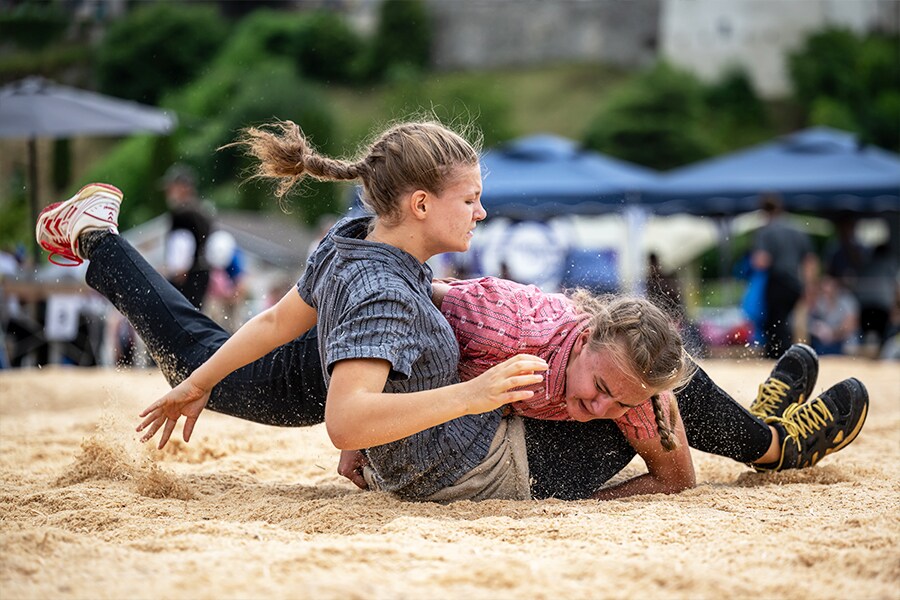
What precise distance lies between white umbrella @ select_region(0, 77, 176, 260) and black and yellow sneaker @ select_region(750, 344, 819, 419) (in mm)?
5754

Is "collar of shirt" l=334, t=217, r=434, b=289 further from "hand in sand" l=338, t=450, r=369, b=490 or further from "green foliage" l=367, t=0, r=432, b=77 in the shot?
"green foliage" l=367, t=0, r=432, b=77

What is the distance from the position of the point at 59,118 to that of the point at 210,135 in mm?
19269

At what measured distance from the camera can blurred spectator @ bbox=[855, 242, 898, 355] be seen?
968 centimetres

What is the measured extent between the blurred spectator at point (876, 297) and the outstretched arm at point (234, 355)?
315 inches

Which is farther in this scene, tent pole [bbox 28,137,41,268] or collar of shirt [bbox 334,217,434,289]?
tent pole [bbox 28,137,41,268]

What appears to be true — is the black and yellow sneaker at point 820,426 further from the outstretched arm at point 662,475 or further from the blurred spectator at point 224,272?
the blurred spectator at point 224,272

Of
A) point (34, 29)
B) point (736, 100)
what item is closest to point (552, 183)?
point (34, 29)

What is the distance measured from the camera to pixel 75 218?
10.5 ft

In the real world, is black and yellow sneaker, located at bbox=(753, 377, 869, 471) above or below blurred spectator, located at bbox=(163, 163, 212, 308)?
below

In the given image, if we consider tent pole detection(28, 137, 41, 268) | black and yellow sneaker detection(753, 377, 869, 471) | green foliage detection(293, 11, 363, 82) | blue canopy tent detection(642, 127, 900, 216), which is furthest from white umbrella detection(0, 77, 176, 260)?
green foliage detection(293, 11, 363, 82)

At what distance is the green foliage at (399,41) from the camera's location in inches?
2132

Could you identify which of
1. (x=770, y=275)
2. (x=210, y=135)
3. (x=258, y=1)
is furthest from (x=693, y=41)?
(x=770, y=275)

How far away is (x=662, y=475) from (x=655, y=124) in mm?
40245

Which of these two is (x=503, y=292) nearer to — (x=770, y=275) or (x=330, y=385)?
(x=330, y=385)
